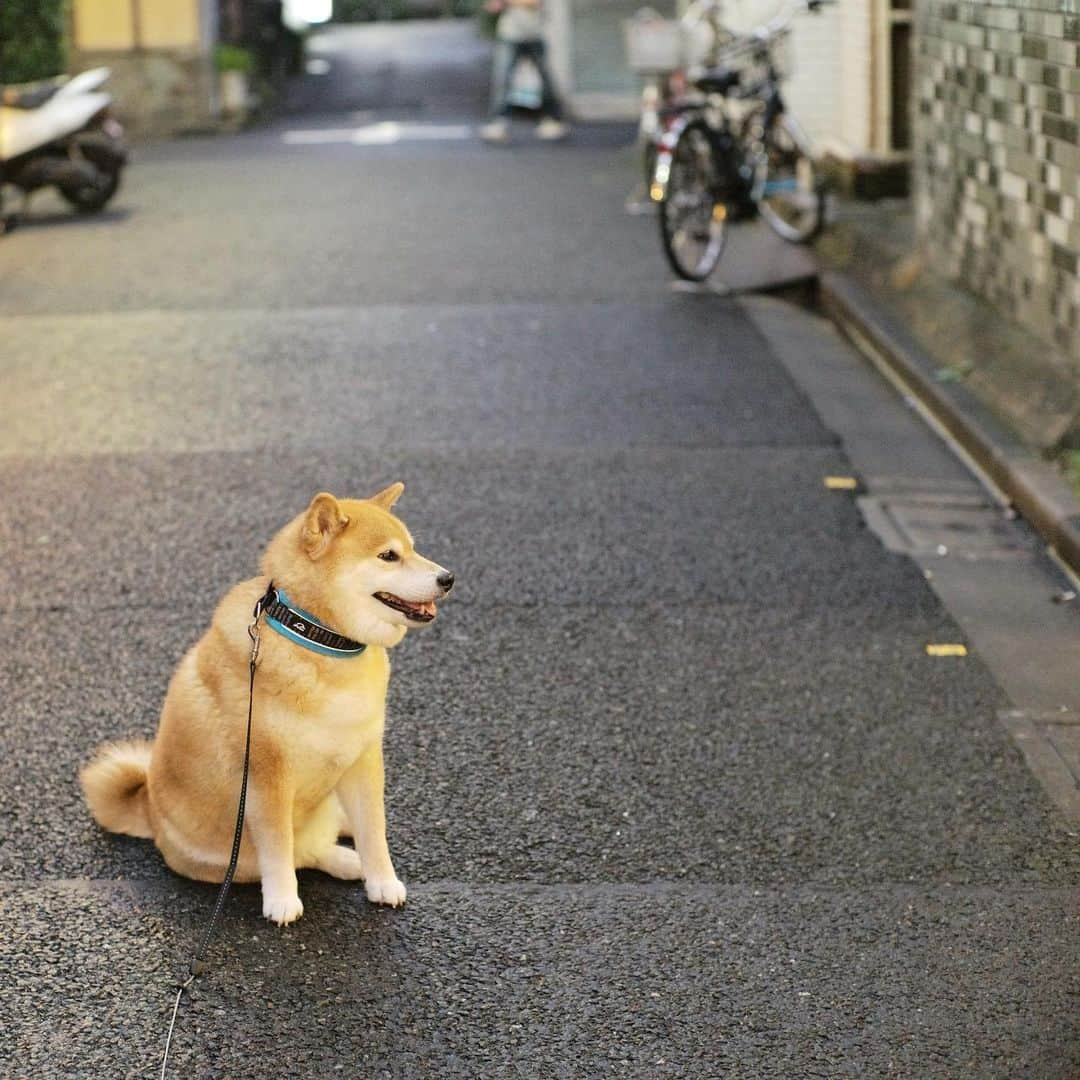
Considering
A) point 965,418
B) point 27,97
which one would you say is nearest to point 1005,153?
point 965,418

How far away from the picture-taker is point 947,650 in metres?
6.09

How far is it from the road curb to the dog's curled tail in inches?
149

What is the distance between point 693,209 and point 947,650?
6.54m

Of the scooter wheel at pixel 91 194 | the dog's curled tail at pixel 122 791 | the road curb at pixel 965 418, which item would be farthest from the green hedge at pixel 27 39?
the dog's curled tail at pixel 122 791

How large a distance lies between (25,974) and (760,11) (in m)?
13.4

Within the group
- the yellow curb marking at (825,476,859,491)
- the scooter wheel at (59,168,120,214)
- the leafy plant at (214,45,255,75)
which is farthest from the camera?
the leafy plant at (214,45,255,75)

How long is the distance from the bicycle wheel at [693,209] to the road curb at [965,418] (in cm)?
81

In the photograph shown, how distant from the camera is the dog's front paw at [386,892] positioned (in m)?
4.29

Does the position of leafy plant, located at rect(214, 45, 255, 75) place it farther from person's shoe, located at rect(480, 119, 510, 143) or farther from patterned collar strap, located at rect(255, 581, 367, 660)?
patterned collar strap, located at rect(255, 581, 367, 660)

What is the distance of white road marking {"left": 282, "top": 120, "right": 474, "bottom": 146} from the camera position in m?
21.0

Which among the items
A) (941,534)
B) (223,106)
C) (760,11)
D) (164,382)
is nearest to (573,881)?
(941,534)

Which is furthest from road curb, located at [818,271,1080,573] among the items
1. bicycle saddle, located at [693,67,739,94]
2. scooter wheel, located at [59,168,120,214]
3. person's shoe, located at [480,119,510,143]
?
person's shoe, located at [480,119,510,143]

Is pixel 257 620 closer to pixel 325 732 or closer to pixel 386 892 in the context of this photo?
pixel 325 732

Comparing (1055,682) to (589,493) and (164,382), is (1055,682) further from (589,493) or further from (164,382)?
(164,382)
